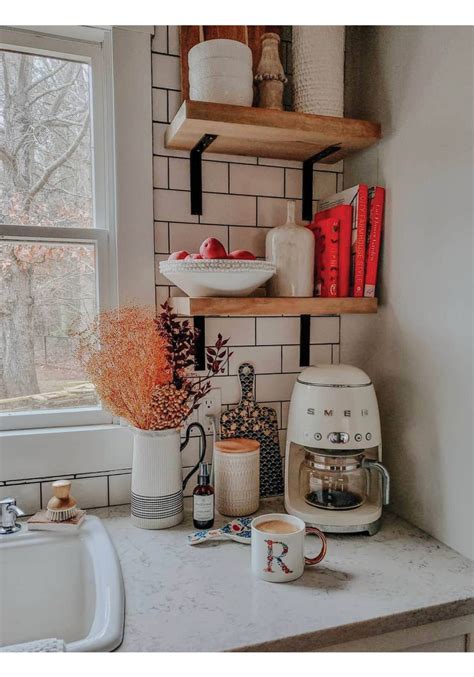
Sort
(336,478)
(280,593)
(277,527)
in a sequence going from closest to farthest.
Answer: (280,593)
(277,527)
(336,478)

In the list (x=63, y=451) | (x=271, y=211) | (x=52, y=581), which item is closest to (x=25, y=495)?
(x=63, y=451)

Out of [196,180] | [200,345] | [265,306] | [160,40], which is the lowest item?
[200,345]

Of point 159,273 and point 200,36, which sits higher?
point 200,36

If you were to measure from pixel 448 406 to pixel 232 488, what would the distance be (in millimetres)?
552

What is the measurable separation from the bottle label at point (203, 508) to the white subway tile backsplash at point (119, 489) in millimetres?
250

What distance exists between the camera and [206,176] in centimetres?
151

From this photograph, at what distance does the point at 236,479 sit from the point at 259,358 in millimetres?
363

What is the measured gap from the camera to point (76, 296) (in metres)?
1.46

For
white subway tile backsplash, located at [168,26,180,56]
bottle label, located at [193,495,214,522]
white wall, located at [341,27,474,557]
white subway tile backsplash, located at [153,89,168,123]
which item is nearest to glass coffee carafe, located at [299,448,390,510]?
white wall, located at [341,27,474,557]

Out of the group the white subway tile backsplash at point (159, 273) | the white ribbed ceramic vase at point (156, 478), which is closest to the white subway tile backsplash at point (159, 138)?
the white subway tile backsplash at point (159, 273)

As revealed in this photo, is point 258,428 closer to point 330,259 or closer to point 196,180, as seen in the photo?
point 330,259

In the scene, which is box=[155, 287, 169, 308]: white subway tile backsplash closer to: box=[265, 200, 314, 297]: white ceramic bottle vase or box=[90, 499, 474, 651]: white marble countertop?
box=[265, 200, 314, 297]: white ceramic bottle vase

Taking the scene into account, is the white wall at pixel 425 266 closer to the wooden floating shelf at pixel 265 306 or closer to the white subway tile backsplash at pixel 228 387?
the wooden floating shelf at pixel 265 306

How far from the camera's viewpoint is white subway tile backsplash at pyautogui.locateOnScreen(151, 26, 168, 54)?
1.43m
